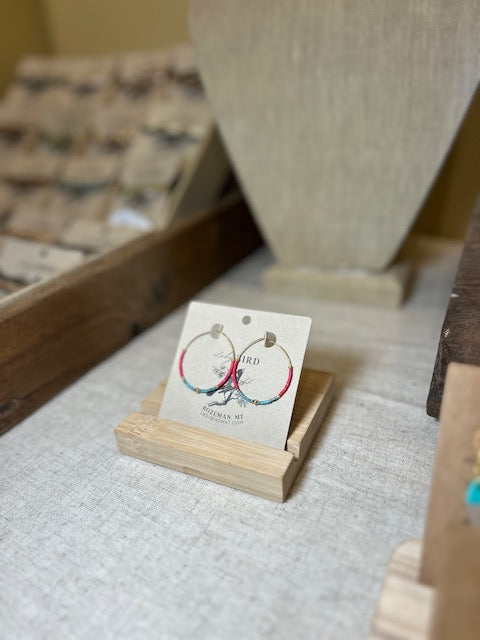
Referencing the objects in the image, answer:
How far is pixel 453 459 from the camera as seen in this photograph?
352mm

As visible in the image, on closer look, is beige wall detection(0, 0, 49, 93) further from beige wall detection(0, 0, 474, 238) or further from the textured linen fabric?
the textured linen fabric

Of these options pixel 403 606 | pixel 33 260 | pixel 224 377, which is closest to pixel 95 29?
pixel 33 260

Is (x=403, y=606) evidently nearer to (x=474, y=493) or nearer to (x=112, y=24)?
(x=474, y=493)

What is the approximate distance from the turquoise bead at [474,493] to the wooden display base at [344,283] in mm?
508

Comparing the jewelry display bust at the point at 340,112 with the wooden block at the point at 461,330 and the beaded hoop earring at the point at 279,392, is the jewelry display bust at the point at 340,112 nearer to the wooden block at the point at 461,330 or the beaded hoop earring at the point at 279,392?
the wooden block at the point at 461,330

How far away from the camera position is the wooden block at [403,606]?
1.08 feet

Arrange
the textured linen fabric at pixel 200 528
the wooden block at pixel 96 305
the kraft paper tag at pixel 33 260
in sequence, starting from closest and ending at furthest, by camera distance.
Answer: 1. the textured linen fabric at pixel 200 528
2. the wooden block at pixel 96 305
3. the kraft paper tag at pixel 33 260

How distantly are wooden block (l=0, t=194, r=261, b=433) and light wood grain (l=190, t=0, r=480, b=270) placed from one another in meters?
0.17

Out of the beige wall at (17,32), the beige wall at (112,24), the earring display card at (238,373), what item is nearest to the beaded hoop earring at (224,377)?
the earring display card at (238,373)

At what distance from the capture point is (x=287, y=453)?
0.47 metres

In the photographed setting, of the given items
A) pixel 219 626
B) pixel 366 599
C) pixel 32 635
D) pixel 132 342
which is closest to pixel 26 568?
pixel 32 635

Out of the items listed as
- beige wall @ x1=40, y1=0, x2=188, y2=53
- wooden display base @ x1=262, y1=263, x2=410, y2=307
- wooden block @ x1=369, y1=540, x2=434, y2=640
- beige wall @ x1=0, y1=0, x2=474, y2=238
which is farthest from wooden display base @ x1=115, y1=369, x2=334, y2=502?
beige wall @ x1=40, y1=0, x2=188, y2=53

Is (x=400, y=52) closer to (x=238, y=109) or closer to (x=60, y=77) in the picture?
(x=238, y=109)

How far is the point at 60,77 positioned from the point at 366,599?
122 centimetres
